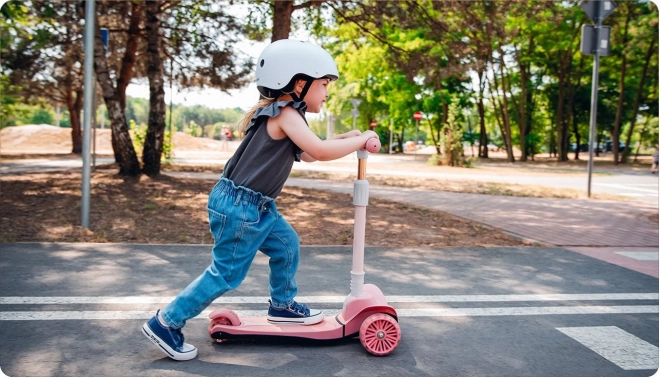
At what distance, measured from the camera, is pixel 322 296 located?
4371 millimetres

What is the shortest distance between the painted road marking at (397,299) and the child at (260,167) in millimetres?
1068

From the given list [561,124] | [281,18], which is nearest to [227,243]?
[281,18]

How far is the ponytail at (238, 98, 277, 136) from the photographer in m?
3.26

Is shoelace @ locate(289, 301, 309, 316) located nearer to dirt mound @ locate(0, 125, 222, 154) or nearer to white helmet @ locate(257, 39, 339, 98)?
white helmet @ locate(257, 39, 339, 98)

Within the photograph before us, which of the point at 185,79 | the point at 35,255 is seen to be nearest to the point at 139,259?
the point at 35,255

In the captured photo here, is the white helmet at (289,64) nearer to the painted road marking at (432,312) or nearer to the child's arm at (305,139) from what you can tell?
the child's arm at (305,139)

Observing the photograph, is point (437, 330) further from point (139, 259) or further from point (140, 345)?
point (139, 259)

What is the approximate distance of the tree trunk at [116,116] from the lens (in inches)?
404

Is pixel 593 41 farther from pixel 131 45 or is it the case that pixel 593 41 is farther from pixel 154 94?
pixel 131 45

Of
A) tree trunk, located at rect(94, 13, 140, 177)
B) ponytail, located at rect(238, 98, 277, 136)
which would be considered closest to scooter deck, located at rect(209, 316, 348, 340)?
ponytail, located at rect(238, 98, 277, 136)

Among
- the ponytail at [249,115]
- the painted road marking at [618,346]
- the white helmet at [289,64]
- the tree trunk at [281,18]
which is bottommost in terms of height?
the painted road marking at [618,346]

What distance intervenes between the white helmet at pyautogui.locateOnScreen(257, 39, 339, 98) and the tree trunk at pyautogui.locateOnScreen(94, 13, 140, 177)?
8.08 meters

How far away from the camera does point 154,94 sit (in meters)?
11.1

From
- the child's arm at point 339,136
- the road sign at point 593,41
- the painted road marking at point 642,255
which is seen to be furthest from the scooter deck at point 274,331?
the road sign at point 593,41
